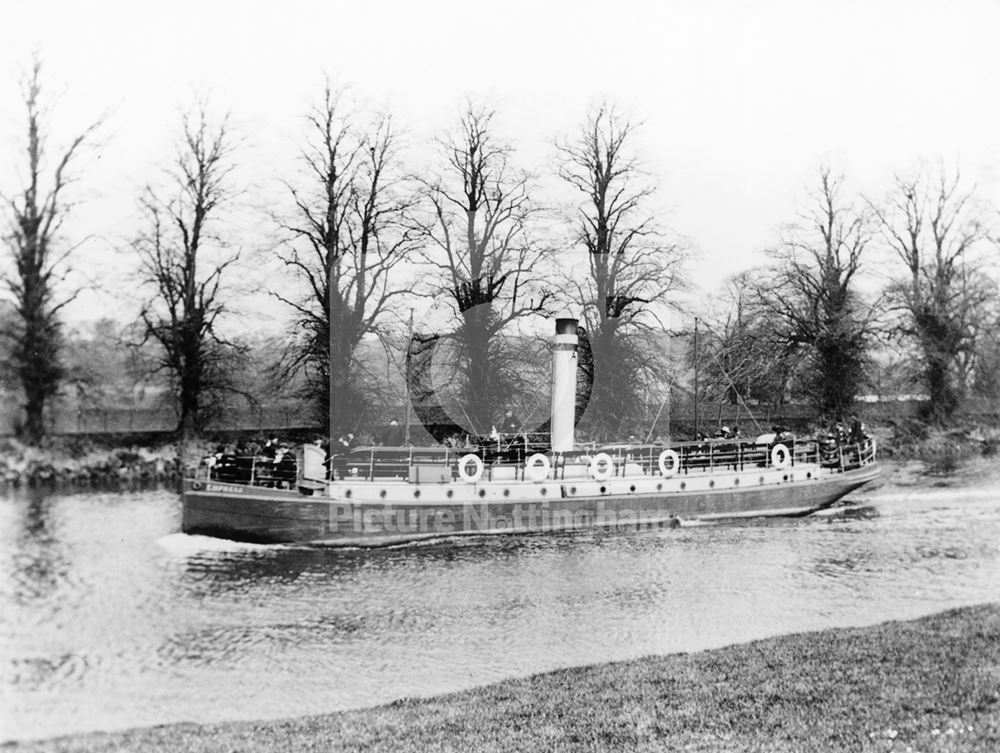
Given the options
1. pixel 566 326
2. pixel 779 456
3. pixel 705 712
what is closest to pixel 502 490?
pixel 566 326

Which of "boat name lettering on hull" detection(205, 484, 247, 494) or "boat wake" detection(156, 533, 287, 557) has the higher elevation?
"boat name lettering on hull" detection(205, 484, 247, 494)

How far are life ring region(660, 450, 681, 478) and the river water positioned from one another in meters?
1.52

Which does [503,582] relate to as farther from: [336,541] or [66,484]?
[66,484]

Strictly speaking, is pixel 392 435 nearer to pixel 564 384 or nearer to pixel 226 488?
pixel 564 384

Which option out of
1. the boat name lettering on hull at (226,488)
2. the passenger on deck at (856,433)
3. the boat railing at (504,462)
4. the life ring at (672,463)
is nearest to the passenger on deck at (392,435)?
the boat railing at (504,462)

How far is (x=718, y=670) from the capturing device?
832 cm

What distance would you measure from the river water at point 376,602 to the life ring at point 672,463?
1.52 meters

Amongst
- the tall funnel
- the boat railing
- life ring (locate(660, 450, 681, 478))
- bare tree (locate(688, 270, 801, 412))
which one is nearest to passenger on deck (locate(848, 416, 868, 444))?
the boat railing

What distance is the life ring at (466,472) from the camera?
1680 centimetres

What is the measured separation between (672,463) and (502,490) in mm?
4612

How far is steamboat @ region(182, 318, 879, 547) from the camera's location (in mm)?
16078

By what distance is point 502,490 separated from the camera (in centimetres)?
1739

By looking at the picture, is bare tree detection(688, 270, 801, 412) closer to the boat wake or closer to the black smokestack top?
the black smokestack top

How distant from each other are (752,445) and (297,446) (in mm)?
13293
